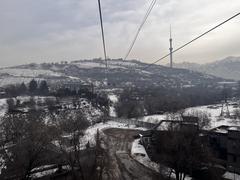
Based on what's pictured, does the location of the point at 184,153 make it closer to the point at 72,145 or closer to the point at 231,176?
the point at 231,176

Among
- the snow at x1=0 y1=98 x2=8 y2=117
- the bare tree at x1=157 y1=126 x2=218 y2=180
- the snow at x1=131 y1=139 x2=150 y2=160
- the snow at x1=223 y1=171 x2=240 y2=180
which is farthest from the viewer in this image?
the snow at x1=0 y1=98 x2=8 y2=117

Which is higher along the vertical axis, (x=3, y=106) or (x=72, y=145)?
(x=3, y=106)

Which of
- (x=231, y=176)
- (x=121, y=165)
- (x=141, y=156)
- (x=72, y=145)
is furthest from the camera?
(x=141, y=156)

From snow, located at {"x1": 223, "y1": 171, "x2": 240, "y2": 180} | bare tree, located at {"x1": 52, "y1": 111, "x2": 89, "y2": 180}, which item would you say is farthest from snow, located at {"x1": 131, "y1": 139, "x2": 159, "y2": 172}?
bare tree, located at {"x1": 52, "y1": 111, "x2": 89, "y2": 180}

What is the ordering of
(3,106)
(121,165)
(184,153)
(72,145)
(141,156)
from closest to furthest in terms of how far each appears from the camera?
(184,153), (72,145), (121,165), (141,156), (3,106)

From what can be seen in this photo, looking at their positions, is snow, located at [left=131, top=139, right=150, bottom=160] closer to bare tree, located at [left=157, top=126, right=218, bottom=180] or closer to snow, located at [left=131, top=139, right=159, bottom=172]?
snow, located at [left=131, top=139, right=159, bottom=172]

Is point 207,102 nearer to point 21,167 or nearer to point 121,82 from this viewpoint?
point 121,82

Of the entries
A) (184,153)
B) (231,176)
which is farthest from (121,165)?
(231,176)

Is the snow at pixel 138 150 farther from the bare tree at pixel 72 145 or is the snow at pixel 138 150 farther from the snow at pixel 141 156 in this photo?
the bare tree at pixel 72 145
